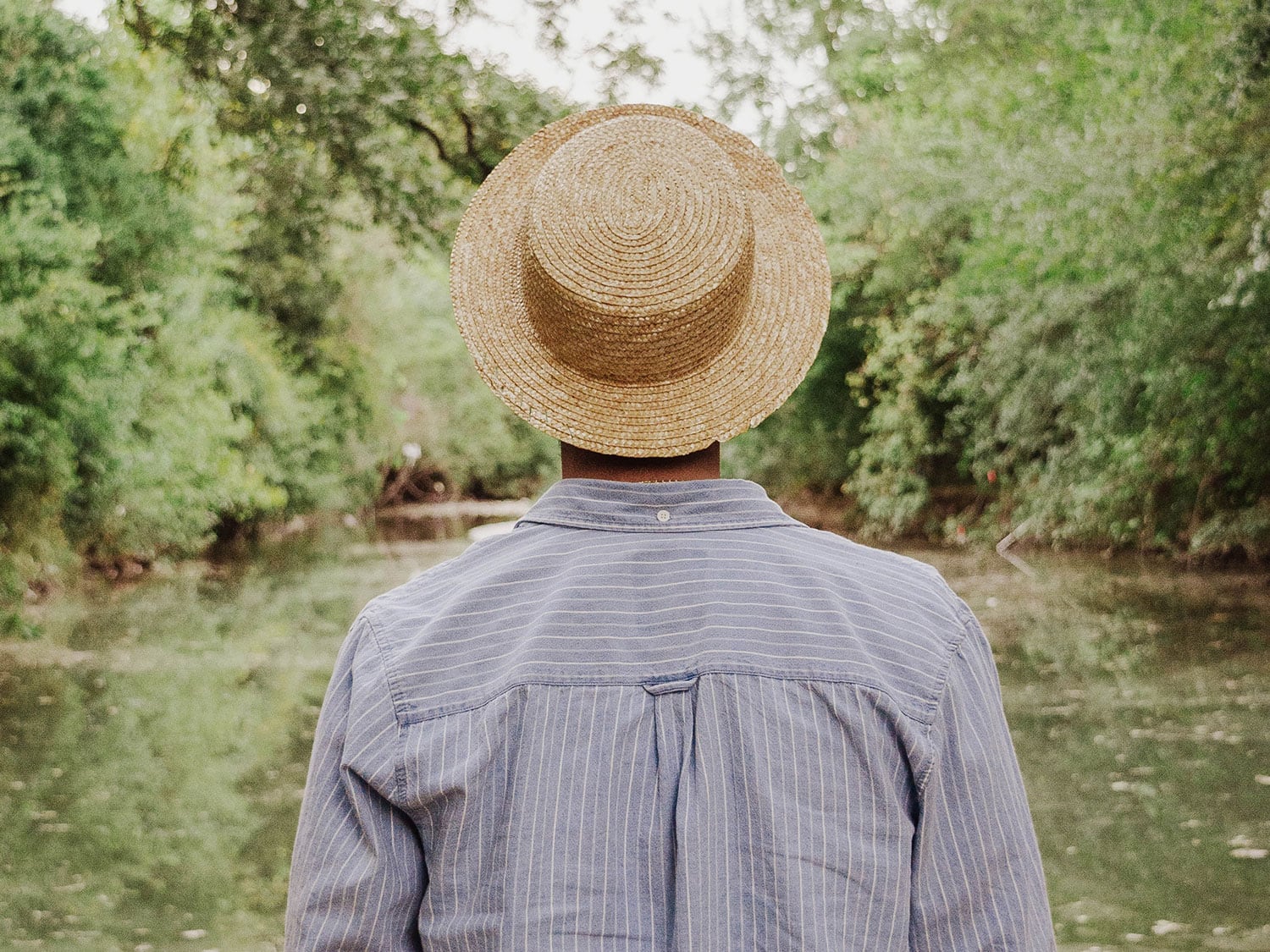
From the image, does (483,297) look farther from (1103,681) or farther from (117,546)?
(117,546)

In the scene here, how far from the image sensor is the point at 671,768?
1.27 metres

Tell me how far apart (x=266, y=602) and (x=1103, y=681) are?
34.3 feet

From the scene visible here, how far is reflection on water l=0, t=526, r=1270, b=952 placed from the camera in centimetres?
493

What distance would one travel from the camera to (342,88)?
27.2 feet

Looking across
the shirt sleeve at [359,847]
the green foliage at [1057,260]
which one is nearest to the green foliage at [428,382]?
the green foliage at [1057,260]

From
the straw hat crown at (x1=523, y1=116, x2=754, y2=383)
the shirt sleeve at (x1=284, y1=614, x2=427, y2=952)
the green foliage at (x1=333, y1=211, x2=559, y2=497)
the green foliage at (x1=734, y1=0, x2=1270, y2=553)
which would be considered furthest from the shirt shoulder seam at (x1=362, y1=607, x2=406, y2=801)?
the green foliage at (x1=333, y1=211, x2=559, y2=497)

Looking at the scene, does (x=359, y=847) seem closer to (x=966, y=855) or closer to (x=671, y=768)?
(x=671, y=768)

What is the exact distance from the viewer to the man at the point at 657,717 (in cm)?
125

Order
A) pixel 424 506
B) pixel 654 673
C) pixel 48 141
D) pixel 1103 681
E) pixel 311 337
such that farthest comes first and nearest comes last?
pixel 424 506 → pixel 311 337 → pixel 48 141 → pixel 1103 681 → pixel 654 673

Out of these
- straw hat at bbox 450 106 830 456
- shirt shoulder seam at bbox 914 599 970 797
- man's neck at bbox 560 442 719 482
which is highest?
straw hat at bbox 450 106 830 456

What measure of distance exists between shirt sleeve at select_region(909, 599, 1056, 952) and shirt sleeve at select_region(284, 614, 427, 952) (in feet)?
1.68

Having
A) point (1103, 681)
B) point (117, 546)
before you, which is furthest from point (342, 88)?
point (117, 546)

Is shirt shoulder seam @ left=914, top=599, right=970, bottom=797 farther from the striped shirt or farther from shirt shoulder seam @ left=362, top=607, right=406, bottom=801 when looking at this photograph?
shirt shoulder seam @ left=362, top=607, right=406, bottom=801

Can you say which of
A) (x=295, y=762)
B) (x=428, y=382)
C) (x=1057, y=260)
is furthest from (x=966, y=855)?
(x=428, y=382)
